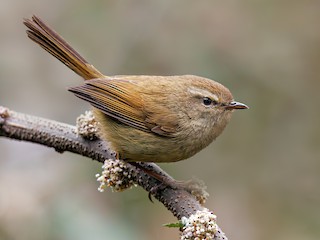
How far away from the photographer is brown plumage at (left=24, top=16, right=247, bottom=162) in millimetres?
4195

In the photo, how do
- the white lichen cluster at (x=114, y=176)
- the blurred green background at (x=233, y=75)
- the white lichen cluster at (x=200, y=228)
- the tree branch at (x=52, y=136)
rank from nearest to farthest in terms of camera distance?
the white lichen cluster at (x=200, y=228), the white lichen cluster at (x=114, y=176), the tree branch at (x=52, y=136), the blurred green background at (x=233, y=75)

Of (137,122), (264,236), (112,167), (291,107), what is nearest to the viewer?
(112,167)

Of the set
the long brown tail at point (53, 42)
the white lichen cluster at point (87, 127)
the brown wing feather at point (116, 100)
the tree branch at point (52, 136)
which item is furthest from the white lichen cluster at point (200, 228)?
the long brown tail at point (53, 42)

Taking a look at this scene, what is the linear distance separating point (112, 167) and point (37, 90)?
7.93ft

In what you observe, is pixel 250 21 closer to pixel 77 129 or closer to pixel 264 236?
pixel 264 236

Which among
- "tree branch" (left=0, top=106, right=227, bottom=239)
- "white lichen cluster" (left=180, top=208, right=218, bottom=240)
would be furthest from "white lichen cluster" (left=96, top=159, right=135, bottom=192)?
"white lichen cluster" (left=180, top=208, right=218, bottom=240)

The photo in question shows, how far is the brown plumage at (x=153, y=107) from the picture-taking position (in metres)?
4.20

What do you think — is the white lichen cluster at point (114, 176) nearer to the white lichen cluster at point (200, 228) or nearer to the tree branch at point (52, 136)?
the tree branch at point (52, 136)

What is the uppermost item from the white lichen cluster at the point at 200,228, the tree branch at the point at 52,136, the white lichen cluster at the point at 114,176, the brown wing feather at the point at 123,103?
the brown wing feather at the point at 123,103

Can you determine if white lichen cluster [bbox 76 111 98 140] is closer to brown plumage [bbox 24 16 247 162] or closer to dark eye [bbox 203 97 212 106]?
brown plumage [bbox 24 16 247 162]

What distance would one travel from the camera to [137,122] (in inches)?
172

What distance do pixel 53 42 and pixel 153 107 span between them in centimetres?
93

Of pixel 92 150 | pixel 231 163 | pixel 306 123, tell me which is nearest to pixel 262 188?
pixel 231 163

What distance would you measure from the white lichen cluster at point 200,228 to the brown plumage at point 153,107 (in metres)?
1.29
